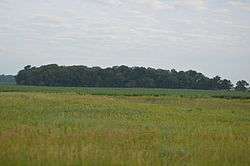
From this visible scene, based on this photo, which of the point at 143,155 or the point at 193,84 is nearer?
the point at 143,155

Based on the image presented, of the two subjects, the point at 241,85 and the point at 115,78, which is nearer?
the point at 115,78

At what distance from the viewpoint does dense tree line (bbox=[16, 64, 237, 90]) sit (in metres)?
130

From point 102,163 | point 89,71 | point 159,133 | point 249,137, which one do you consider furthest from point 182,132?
point 89,71

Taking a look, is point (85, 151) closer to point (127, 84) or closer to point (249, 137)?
point (249, 137)

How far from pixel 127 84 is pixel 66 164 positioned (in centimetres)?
12555

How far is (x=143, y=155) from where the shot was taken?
1221 centimetres

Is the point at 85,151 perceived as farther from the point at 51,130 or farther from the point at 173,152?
the point at 51,130

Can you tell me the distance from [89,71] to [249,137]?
11615 cm

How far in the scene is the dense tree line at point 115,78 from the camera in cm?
13038

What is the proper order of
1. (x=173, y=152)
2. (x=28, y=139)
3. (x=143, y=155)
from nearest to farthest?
1. (x=143, y=155)
2. (x=173, y=152)
3. (x=28, y=139)

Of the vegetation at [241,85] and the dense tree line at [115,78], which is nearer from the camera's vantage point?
the dense tree line at [115,78]

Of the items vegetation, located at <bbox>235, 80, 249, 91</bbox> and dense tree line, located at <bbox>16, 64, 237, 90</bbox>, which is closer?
dense tree line, located at <bbox>16, 64, 237, 90</bbox>

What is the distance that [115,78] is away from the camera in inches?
5295

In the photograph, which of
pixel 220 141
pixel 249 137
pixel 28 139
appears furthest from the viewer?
pixel 249 137
